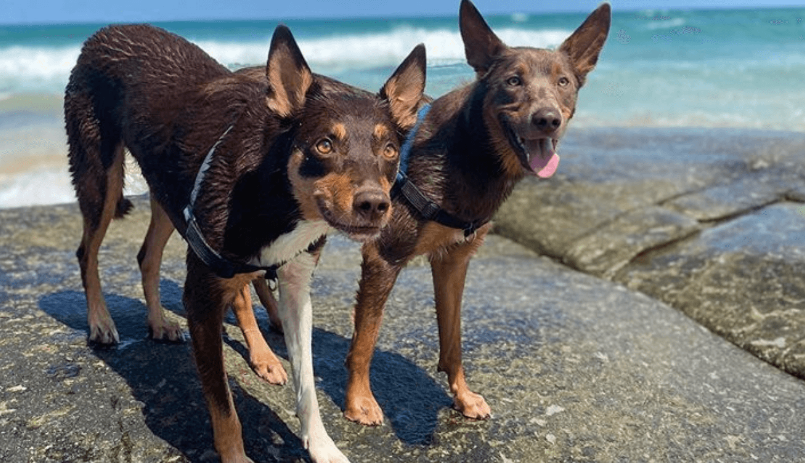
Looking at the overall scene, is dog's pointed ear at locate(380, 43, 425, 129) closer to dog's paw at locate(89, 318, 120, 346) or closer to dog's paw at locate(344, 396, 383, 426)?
dog's paw at locate(344, 396, 383, 426)

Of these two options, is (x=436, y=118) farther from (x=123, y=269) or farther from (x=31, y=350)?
(x=123, y=269)

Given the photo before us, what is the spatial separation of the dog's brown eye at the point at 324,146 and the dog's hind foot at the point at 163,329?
1.92m

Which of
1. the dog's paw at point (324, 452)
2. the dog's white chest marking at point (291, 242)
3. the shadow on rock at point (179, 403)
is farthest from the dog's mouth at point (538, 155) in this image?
the shadow on rock at point (179, 403)

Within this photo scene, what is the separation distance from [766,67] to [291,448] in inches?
1206

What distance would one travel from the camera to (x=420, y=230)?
430 centimetres

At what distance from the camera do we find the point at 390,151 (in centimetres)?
333

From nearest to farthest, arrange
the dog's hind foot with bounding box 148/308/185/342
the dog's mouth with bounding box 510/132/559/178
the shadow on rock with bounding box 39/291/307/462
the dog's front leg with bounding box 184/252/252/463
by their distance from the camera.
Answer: the dog's front leg with bounding box 184/252/252/463
the shadow on rock with bounding box 39/291/307/462
the dog's mouth with bounding box 510/132/559/178
the dog's hind foot with bounding box 148/308/185/342

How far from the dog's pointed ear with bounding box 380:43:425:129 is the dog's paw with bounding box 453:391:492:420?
1.63m

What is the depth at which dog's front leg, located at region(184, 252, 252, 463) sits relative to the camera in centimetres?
359

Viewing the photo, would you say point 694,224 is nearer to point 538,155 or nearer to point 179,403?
point 538,155

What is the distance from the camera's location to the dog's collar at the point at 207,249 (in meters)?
3.49

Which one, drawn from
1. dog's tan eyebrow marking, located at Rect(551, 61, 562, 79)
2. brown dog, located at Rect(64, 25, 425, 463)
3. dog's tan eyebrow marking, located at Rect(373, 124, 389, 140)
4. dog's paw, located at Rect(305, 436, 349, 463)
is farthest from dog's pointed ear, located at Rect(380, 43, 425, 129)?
dog's paw, located at Rect(305, 436, 349, 463)

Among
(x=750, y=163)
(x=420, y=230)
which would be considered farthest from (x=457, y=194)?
(x=750, y=163)

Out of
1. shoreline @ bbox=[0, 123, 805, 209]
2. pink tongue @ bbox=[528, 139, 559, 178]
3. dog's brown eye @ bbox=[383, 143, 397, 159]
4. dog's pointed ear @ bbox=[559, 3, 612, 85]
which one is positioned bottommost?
shoreline @ bbox=[0, 123, 805, 209]
